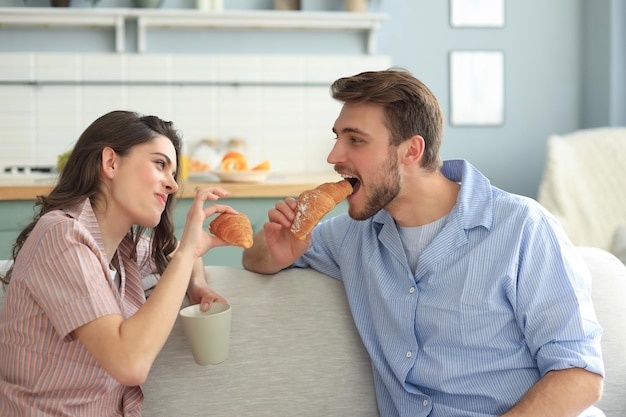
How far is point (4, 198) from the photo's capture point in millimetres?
3322

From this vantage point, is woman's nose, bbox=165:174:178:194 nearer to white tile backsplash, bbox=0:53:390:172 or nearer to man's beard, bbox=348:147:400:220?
man's beard, bbox=348:147:400:220

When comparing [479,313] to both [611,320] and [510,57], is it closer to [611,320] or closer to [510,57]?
[611,320]

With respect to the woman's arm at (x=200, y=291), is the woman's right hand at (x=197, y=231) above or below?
above

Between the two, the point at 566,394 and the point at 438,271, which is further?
the point at 438,271

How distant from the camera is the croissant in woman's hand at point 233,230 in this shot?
1.64 metres

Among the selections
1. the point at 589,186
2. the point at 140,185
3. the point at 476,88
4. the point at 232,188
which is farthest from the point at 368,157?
the point at 476,88

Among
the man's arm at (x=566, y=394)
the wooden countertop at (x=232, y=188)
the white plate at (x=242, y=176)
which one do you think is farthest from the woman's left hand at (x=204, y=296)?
the white plate at (x=242, y=176)

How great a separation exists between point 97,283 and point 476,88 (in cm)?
392

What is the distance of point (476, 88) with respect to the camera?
4895mm

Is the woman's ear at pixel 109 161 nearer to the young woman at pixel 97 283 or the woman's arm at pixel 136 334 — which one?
the young woman at pixel 97 283

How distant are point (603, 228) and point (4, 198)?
3.21m

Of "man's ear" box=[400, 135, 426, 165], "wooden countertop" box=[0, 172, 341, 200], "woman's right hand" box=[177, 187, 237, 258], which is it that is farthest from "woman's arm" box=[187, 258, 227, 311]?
"wooden countertop" box=[0, 172, 341, 200]

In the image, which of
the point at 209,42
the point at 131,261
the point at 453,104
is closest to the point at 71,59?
the point at 209,42

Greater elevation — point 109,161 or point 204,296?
point 109,161
